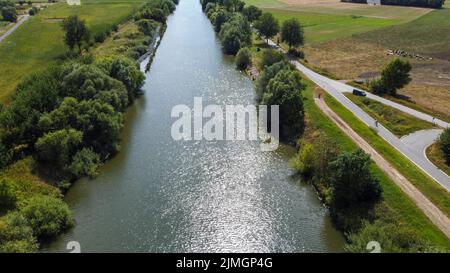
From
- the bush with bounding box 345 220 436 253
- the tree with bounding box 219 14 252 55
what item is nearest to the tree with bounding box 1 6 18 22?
the tree with bounding box 219 14 252 55

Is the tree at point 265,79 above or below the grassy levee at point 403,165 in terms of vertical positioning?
above

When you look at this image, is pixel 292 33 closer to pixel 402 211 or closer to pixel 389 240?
pixel 402 211

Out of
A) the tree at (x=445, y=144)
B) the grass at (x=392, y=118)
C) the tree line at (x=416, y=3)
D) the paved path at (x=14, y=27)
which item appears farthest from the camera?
the tree line at (x=416, y=3)

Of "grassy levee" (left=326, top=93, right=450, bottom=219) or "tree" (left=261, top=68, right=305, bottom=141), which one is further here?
"tree" (left=261, top=68, right=305, bottom=141)

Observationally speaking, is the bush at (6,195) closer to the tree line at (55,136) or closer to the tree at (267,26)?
the tree line at (55,136)

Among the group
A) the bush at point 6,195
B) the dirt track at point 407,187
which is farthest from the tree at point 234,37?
the bush at point 6,195

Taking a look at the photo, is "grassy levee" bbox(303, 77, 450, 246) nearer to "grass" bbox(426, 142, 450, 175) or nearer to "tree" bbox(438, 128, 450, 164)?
"grass" bbox(426, 142, 450, 175)
